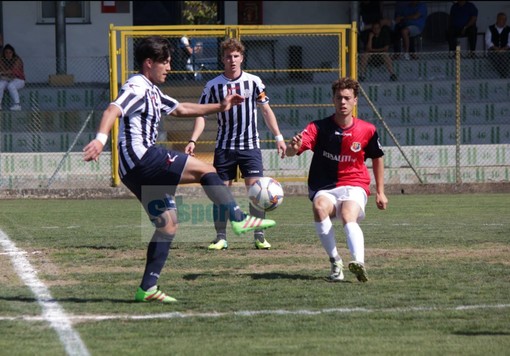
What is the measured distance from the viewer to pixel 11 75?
2141cm

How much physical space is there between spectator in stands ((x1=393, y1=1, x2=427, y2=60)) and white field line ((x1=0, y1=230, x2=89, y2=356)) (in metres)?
14.4

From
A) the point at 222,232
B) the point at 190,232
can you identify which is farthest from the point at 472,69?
the point at 222,232

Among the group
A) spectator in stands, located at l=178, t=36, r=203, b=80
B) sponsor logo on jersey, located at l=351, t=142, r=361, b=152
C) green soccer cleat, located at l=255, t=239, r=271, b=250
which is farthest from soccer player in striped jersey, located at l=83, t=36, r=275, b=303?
spectator in stands, located at l=178, t=36, r=203, b=80

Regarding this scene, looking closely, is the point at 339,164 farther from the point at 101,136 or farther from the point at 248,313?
the point at 101,136

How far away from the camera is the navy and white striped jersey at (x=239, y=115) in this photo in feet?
35.9

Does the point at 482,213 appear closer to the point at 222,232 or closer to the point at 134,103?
the point at 222,232

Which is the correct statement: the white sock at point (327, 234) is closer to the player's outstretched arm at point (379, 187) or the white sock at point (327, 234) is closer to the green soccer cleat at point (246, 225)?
the player's outstretched arm at point (379, 187)

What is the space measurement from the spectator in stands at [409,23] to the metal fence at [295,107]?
673 mm

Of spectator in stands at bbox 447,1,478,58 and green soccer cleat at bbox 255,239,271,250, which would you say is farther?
spectator in stands at bbox 447,1,478,58

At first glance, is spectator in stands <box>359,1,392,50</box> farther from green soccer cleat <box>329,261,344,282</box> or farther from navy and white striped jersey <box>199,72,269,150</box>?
green soccer cleat <box>329,261,344,282</box>

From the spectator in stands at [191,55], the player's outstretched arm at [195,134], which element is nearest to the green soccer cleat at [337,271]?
the player's outstretched arm at [195,134]

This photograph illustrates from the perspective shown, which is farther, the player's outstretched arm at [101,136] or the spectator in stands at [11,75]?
the spectator in stands at [11,75]

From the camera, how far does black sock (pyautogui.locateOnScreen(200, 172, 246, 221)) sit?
7.91 metres

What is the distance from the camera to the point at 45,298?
781cm
